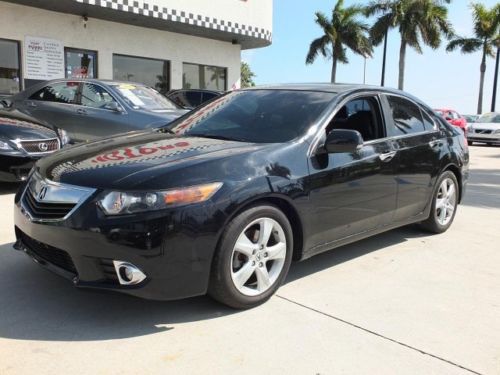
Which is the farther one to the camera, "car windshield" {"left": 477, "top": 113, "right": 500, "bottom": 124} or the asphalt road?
"car windshield" {"left": 477, "top": 113, "right": 500, "bottom": 124}

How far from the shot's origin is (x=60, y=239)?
3.06 metres

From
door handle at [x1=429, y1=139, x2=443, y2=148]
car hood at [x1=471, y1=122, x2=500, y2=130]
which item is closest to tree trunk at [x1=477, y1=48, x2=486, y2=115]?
car hood at [x1=471, y1=122, x2=500, y2=130]

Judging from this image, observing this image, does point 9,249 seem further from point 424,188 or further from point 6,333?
point 424,188

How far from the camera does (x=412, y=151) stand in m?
4.75

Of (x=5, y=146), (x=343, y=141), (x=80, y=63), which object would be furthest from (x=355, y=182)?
(x=80, y=63)

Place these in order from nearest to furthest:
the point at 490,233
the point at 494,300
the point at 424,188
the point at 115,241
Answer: the point at 115,241 < the point at 494,300 < the point at 424,188 < the point at 490,233

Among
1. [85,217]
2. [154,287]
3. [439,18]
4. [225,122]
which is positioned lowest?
[154,287]

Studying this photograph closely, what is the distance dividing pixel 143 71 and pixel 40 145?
9665 millimetres

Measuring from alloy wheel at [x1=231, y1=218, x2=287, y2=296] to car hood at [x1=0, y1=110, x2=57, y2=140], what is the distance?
4299 mm

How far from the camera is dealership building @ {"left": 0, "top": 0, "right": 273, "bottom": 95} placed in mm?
12820

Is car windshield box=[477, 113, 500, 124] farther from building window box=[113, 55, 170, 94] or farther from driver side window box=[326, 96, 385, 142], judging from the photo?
driver side window box=[326, 96, 385, 142]

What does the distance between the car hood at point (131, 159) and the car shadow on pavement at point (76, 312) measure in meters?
0.68

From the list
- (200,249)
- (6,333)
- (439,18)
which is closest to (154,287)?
(200,249)

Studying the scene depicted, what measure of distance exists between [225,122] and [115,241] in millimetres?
1635
